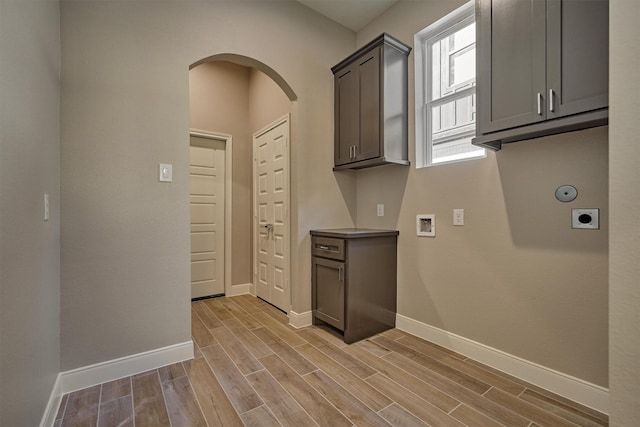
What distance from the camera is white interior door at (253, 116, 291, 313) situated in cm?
319

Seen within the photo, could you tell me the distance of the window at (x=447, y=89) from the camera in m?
2.31

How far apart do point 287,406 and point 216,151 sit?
323 centimetres

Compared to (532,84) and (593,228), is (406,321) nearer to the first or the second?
(593,228)

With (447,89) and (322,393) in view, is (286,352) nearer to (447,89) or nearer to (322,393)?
(322,393)

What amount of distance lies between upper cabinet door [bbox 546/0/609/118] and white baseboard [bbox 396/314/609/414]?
1.54 metres

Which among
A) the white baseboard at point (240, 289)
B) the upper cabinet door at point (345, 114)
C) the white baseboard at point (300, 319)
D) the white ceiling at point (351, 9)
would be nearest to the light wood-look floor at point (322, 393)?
the white baseboard at point (300, 319)

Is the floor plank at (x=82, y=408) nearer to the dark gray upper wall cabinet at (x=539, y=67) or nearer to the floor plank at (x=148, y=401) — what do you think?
the floor plank at (x=148, y=401)

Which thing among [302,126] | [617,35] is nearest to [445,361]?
[617,35]

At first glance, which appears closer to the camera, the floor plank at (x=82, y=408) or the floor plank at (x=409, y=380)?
the floor plank at (x=82, y=408)

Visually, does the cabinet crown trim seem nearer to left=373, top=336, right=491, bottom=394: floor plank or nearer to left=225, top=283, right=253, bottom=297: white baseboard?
left=373, top=336, right=491, bottom=394: floor plank

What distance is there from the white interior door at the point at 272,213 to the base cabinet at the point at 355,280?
0.48 m

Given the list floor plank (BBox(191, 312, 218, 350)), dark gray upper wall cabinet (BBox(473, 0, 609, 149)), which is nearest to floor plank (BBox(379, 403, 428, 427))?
floor plank (BBox(191, 312, 218, 350))

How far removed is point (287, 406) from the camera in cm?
165

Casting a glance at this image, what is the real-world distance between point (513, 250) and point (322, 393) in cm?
157
